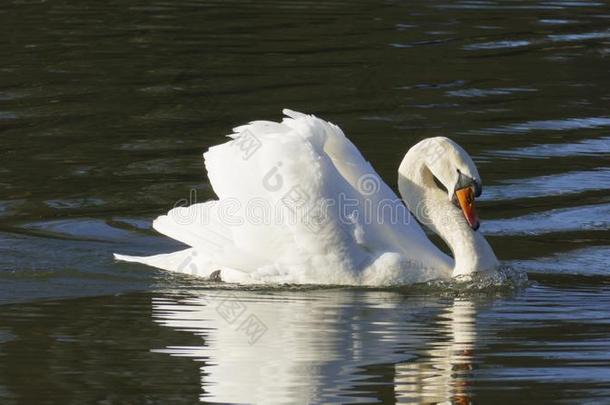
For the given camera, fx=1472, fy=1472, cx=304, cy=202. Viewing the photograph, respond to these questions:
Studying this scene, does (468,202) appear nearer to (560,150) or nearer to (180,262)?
(180,262)

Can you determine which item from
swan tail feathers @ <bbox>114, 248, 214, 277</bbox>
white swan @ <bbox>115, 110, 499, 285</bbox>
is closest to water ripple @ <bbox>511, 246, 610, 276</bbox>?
white swan @ <bbox>115, 110, 499, 285</bbox>

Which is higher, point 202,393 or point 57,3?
point 57,3

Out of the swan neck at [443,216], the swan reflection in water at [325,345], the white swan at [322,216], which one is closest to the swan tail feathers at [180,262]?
the white swan at [322,216]

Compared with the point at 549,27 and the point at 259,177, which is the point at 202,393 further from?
the point at 549,27

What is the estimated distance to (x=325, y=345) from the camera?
7.97 m

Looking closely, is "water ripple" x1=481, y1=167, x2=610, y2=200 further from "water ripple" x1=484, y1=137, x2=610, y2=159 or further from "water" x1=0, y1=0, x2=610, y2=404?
"water ripple" x1=484, y1=137, x2=610, y2=159

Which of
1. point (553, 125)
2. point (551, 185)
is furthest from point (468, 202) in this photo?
point (553, 125)

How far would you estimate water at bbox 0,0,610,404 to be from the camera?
7.43 metres

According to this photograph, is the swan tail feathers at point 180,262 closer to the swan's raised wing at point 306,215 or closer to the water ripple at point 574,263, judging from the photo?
the swan's raised wing at point 306,215

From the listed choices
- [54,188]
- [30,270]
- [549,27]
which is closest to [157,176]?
[54,188]

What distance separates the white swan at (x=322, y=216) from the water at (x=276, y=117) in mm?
170

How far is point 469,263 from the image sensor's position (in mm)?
9477

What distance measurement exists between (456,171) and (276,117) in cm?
538

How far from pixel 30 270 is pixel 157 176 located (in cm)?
271
